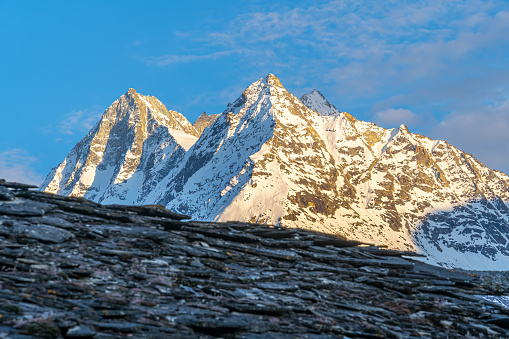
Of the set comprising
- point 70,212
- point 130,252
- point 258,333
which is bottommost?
point 258,333

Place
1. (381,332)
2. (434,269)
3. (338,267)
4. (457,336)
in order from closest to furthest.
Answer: (381,332), (457,336), (338,267), (434,269)

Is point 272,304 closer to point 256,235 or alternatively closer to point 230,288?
point 230,288

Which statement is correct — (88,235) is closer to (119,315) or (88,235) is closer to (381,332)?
(119,315)

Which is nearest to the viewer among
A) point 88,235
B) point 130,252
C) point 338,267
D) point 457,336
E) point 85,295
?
point 85,295

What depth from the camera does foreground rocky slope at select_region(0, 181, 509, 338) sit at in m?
15.0

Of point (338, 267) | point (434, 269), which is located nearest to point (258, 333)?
point (338, 267)

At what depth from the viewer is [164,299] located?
17047mm

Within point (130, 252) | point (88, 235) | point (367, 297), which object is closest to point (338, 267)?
point (367, 297)

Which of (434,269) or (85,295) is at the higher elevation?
(434,269)

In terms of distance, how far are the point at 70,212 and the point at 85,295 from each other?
11.0m

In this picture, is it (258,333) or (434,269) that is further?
(434,269)

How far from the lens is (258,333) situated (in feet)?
50.5

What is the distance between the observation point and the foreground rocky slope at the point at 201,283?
15.0 metres

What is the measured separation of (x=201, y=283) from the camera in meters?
19.1
